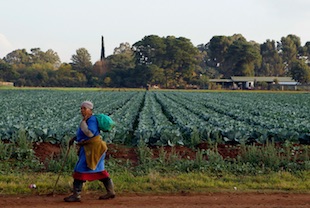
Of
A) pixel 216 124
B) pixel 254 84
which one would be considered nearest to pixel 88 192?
pixel 216 124

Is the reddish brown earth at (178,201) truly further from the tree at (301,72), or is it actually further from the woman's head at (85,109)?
the tree at (301,72)

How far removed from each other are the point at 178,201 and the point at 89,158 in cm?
156

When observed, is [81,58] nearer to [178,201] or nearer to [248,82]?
[248,82]

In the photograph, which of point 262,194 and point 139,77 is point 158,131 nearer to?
point 262,194

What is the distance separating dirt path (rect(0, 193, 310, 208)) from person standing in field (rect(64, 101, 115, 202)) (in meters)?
0.20

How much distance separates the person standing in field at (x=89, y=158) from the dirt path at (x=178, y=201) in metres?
0.20

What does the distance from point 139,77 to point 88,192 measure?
281 ft

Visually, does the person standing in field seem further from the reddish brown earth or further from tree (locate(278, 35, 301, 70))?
tree (locate(278, 35, 301, 70))

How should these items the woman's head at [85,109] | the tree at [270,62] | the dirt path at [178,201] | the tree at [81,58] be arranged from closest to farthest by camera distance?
the dirt path at [178,201] → the woman's head at [85,109] → the tree at [81,58] → the tree at [270,62]

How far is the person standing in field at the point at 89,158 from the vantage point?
21.2 ft

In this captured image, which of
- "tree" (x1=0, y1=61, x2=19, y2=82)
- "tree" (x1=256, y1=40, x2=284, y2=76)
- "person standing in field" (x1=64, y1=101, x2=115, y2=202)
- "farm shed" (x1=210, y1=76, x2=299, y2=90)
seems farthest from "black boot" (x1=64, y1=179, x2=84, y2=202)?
"tree" (x1=256, y1=40, x2=284, y2=76)

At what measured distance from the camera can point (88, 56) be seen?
125 metres

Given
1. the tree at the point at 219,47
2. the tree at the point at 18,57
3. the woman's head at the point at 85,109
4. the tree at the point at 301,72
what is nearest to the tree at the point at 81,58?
the tree at the point at 18,57

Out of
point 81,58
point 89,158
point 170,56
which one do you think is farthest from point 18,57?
point 89,158
